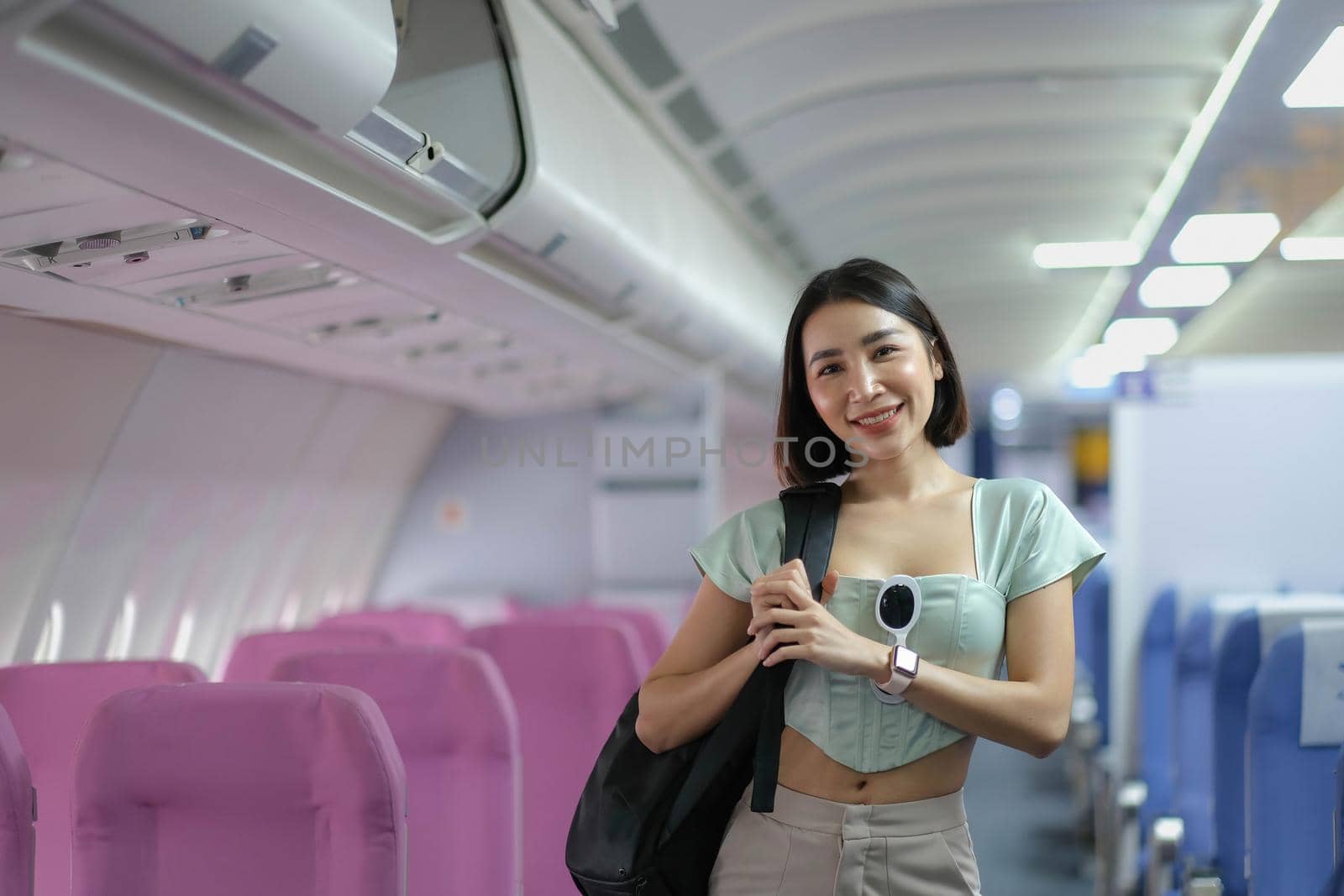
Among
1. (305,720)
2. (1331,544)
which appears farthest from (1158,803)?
(305,720)

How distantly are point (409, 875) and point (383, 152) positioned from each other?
5.34 ft

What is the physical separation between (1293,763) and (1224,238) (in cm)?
343

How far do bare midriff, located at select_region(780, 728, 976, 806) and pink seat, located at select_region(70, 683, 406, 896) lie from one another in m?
0.72

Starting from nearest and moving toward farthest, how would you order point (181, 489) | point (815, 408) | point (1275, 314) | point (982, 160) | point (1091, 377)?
point (815, 408), point (181, 489), point (982, 160), point (1091, 377), point (1275, 314)

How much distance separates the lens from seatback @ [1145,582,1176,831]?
4.53 meters

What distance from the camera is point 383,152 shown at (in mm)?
2408

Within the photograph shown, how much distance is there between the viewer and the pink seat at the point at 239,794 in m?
1.96

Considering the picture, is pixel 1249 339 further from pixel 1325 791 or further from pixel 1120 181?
pixel 1325 791

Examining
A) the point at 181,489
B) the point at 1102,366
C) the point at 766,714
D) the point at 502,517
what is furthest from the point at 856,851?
the point at 1102,366

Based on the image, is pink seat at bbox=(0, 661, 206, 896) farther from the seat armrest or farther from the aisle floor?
the aisle floor

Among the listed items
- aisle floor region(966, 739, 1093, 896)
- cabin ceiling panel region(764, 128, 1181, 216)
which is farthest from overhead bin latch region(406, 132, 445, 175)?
aisle floor region(966, 739, 1093, 896)

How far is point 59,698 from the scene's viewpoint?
2.72 m

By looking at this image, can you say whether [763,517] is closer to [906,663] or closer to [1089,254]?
[906,663]

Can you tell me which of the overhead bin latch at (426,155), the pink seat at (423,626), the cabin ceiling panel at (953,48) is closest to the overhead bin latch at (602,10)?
the overhead bin latch at (426,155)
